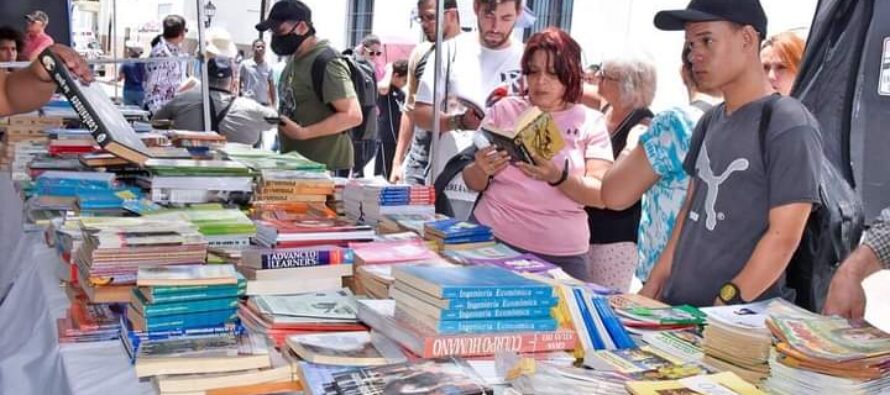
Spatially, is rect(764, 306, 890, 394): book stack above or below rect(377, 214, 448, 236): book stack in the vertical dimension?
above

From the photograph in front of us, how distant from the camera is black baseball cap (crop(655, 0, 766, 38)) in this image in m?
1.80

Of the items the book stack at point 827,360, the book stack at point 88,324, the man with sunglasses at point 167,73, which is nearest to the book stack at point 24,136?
the book stack at point 88,324

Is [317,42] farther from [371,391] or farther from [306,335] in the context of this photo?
[371,391]

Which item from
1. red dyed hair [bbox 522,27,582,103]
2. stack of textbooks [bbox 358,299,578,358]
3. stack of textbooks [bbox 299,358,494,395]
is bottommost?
stack of textbooks [bbox 299,358,494,395]

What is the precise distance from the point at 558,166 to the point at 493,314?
1.14 meters

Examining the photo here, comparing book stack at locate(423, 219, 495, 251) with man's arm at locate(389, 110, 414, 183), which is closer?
book stack at locate(423, 219, 495, 251)

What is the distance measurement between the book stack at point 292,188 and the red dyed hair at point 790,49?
1635 mm

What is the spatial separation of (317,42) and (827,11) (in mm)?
2065

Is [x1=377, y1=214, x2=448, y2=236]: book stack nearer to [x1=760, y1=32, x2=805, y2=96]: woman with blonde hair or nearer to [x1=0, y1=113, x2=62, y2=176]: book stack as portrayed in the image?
[x1=760, y1=32, x2=805, y2=96]: woman with blonde hair

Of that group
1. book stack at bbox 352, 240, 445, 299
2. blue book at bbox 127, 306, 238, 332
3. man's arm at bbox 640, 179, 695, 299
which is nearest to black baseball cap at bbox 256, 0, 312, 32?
book stack at bbox 352, 240, 445, 299

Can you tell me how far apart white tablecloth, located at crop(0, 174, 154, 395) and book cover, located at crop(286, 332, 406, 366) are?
0.26 meters

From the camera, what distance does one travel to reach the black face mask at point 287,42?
3.55m

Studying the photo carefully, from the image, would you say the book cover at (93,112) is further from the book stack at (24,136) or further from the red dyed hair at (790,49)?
the red dyed hair at (790,49)

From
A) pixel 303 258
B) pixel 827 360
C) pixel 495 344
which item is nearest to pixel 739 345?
pixel 827 360
